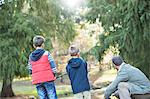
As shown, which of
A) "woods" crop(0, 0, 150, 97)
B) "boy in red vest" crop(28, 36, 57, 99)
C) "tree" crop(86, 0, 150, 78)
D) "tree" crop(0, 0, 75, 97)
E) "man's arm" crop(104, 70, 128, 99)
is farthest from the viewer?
"tree" crop(0, 0, 75, 97)

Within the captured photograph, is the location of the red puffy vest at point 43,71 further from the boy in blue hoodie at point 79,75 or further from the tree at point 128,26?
the tree at point 128,26

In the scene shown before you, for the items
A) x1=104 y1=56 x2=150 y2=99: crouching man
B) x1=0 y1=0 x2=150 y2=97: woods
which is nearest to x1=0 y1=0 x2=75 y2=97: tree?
x1=0 y1=0 x2=150 y2=97: woods

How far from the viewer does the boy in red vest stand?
6.15m

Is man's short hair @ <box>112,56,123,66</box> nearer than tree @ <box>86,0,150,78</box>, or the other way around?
man's short hair @ <box>112,56,123,66</box>

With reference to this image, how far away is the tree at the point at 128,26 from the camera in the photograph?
10.4 meters

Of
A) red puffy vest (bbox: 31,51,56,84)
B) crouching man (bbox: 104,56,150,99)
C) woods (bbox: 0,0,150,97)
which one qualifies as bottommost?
crouching man (bbox: 104,56,150,99)

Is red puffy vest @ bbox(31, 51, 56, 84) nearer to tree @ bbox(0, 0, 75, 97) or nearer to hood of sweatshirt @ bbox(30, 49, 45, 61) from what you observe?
hood of sweatshirt @ bbox(30, 49, 45, 61)

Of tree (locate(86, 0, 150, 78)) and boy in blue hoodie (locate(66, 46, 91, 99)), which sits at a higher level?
tree (locate(86, 0, 150, 78))

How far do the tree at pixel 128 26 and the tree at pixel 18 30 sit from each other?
3.08 meters

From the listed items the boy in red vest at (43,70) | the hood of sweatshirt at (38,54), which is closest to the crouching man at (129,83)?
the boy in red vest at (43,70)

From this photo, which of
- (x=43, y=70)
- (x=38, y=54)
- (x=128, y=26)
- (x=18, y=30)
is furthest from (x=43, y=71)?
(x=18, y=30)

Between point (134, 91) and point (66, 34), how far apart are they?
46.0 feet

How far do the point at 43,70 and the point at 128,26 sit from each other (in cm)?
550

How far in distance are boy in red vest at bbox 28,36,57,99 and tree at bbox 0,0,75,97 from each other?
1036 cm
